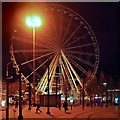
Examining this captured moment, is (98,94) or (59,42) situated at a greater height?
→ (59,42)

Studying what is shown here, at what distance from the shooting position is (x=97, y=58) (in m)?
20.5

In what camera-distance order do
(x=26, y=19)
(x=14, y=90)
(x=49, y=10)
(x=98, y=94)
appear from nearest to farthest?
(x=26, y=19) < (x=49, y=10) < (x=98, y=94) < (x=14, y=90)

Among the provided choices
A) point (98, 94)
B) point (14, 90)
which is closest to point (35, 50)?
point (98, 94)

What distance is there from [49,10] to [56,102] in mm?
4713

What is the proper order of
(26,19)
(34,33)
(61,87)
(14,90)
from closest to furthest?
(26,19)
(34,33)
(61,87)
(14,90)

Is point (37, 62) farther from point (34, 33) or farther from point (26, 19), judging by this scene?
point (26, 19)

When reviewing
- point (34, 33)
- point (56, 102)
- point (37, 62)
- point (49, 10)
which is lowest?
point (56, 102)

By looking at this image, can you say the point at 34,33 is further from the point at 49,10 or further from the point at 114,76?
the point at 114,76

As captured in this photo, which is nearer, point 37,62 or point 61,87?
point 37,62

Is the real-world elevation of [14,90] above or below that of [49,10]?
below

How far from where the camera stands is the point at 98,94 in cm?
3312

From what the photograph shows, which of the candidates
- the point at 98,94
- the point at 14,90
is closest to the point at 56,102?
the point at 98,94

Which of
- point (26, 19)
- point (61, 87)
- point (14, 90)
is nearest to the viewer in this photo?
point (26, 19)

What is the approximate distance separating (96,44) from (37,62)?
130 inches
